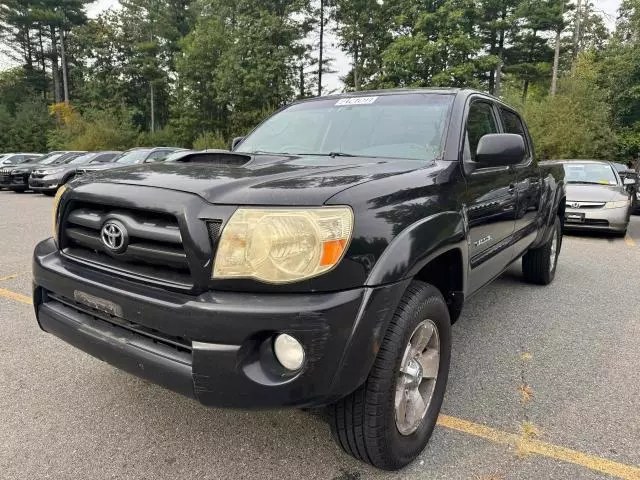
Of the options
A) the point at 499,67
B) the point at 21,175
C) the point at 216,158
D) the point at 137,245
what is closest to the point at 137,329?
the point at 137,245

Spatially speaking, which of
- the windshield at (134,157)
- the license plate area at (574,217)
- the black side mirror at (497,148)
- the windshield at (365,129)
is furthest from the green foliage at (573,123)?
the black side mirror at (497,148)

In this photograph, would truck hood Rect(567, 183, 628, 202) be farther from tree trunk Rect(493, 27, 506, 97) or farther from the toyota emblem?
tree trunk Rect(493, 27, 506, 97)

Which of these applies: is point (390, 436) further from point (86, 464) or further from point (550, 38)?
point (550, 38)

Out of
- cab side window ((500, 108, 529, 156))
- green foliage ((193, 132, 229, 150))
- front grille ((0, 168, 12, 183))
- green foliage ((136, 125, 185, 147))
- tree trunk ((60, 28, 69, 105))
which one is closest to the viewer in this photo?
cab side window ((500, 108, 529, 156))

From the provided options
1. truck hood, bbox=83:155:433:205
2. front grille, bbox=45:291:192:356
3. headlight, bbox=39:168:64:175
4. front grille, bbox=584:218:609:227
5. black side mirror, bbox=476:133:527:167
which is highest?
black side mirror, bbox=476:133:527:167

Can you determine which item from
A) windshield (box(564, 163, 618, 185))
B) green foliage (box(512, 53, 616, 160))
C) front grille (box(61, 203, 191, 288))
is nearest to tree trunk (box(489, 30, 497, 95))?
green foliage (box(512, 53, 616, 160))

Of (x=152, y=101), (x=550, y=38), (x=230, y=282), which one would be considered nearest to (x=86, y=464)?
(x=230, y=282)

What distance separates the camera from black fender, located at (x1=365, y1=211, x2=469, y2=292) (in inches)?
71.9

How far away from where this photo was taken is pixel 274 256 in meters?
1.69

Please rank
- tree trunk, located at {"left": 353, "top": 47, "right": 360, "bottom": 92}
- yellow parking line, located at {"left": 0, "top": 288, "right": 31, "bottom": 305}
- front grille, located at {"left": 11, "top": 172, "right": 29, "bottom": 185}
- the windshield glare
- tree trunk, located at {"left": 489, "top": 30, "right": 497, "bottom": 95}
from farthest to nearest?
tree trunk, located at {"left": 489, "top": 30, "right": 497, "bottom": 95}, tree trunk, located at {"left": 353, "top": 47, "right": 360, "bottom": 92}, the windshield glare, front grille, located at {"left": 11, "top": 172, "right": 29, "bottom": 185}, yellow parking line, located at {"left": 0, "top": 288, "right": 31, "bottom": 305}

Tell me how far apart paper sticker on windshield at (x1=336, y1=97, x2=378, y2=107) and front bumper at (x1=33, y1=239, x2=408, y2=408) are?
1.76 m

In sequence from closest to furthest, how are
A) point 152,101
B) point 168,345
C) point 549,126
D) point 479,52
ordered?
point 168,345 < point 549,126 < point 479,52 < point 152,101

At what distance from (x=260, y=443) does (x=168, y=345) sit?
786 mm

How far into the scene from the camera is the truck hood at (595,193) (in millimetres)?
8328
